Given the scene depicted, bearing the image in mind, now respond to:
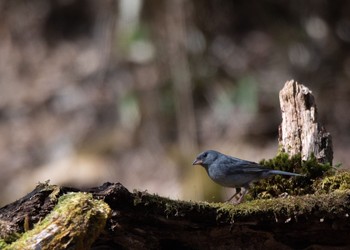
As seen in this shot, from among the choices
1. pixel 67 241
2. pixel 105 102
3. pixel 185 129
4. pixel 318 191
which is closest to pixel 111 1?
pixel 105 102

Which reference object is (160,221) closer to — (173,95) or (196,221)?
(196,221)

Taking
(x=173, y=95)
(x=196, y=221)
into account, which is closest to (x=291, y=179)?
(x=196, y=221)

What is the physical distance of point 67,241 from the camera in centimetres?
391

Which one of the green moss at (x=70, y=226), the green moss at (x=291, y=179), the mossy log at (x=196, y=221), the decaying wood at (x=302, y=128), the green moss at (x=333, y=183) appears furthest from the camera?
the decaying wood at (x=302, y=128)

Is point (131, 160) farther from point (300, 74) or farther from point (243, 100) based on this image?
point (300, 74)

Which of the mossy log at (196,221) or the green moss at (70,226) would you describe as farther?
the mossy log at (196,221)

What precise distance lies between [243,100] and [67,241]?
8.90m

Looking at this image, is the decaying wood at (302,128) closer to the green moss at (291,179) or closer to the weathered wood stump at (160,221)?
the green moss at (291,179)

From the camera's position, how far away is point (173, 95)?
42.5ft

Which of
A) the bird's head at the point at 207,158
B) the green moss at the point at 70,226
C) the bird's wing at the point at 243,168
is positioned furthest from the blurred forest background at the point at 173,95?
the green moss at the point at 70,226

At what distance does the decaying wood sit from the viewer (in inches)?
226

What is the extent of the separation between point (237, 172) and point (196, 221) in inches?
42.3

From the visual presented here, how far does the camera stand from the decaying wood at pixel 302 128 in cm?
575

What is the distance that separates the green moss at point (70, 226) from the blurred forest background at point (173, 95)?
7.24 metres
